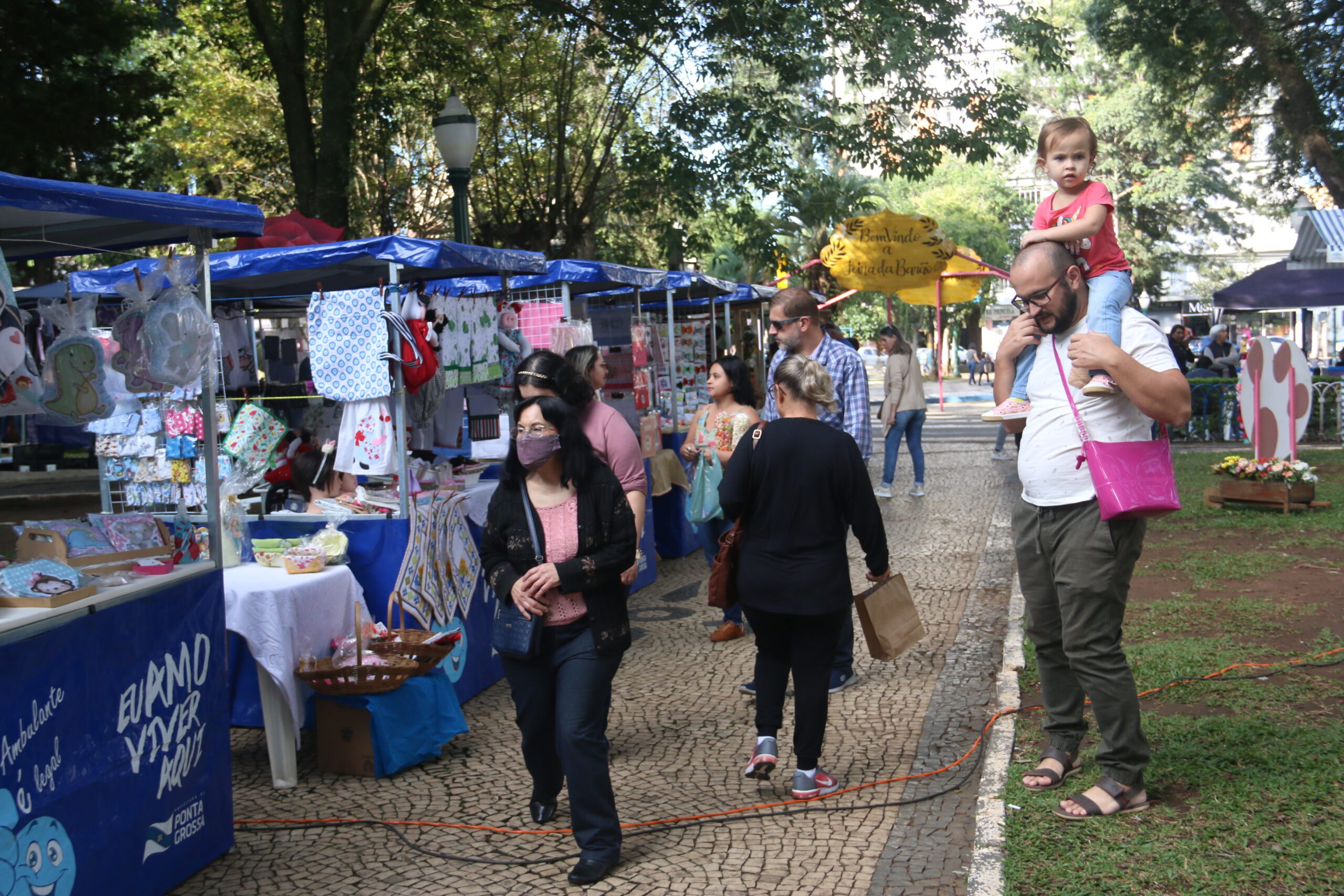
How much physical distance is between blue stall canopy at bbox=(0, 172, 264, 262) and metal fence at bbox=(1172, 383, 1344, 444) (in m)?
16.3

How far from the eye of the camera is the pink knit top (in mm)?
3826

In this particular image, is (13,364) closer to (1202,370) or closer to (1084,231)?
(1084,231)

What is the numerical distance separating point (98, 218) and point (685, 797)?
3.15 m

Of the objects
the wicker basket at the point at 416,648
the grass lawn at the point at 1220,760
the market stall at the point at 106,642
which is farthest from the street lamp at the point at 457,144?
the grass lawn at the point at 1220,760

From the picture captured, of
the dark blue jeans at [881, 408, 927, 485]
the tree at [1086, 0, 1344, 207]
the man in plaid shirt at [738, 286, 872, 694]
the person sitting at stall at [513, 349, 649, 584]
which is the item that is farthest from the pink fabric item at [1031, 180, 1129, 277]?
the tree at [1086, 0, 1344, 207]

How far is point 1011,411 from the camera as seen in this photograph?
13.0 feet

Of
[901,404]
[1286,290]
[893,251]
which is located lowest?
[901,404]

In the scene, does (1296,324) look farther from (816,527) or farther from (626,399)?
(816,527)

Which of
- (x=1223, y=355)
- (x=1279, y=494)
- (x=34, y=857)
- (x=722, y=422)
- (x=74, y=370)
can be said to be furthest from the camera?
(x=1223, y=355)

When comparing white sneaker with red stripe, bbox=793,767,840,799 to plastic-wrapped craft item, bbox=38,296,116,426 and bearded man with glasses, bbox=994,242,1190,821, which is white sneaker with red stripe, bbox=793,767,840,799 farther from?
plastic-wrapped craft item, bbox=38,296,116,426

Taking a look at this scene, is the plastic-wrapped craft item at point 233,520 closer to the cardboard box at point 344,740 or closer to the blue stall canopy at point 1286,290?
the cardboard box at point 344,740

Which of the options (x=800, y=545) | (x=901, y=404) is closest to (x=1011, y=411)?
(x=800, y=545)

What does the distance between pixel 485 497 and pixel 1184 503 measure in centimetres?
779

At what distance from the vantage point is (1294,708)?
491cm
